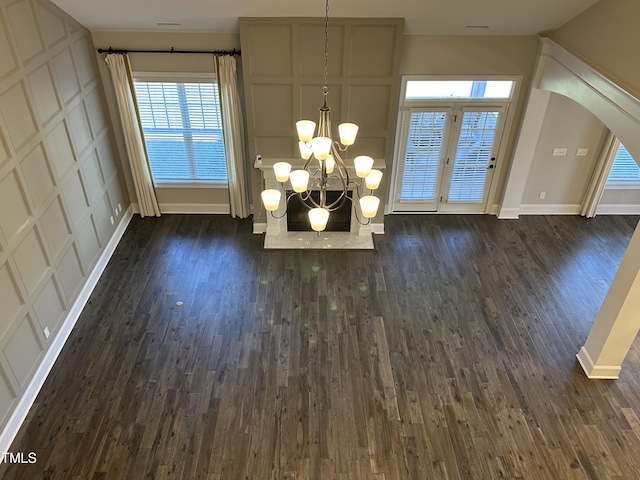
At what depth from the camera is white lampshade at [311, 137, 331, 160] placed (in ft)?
11.5

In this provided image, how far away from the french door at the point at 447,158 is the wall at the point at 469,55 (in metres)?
0.55

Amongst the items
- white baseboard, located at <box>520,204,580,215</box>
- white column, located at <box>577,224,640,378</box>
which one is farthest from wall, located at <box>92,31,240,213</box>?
white column, located at <box>577,224,640,378</box>

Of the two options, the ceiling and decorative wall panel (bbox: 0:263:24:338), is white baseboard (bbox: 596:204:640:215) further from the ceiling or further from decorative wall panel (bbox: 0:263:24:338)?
decorative wall panel (bbox: 0:263:24:338)

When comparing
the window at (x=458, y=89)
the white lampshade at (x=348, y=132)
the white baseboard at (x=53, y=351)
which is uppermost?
the white lampshade at (x=348, y=132)

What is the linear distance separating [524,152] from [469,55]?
173 cm

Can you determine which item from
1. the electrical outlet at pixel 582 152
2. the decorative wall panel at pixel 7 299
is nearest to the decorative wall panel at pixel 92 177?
the decorative wall panel at pixel 7 299

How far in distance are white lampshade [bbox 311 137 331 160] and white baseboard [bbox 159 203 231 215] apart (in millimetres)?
4597

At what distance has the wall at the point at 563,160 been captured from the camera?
710cm

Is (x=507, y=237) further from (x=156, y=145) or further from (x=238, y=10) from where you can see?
(x=156, y=145)

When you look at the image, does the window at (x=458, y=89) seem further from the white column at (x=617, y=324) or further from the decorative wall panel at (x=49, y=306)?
the decorative wall panel at (x=49, y=306)

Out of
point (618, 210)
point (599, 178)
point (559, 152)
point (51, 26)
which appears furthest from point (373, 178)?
point (618, 210)

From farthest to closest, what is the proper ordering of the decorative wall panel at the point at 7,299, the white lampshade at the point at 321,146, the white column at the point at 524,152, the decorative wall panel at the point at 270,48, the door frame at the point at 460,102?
the white column at the point at 524,152
the door frame at the point at 460,102
the decorative wall panel at the point at 270,48
the decorative wall panel at the point at 7,299
the white lampshade at the point at 321,146

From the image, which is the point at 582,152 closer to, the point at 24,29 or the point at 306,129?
the point at 306,129

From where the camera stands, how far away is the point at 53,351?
5.39 metres
